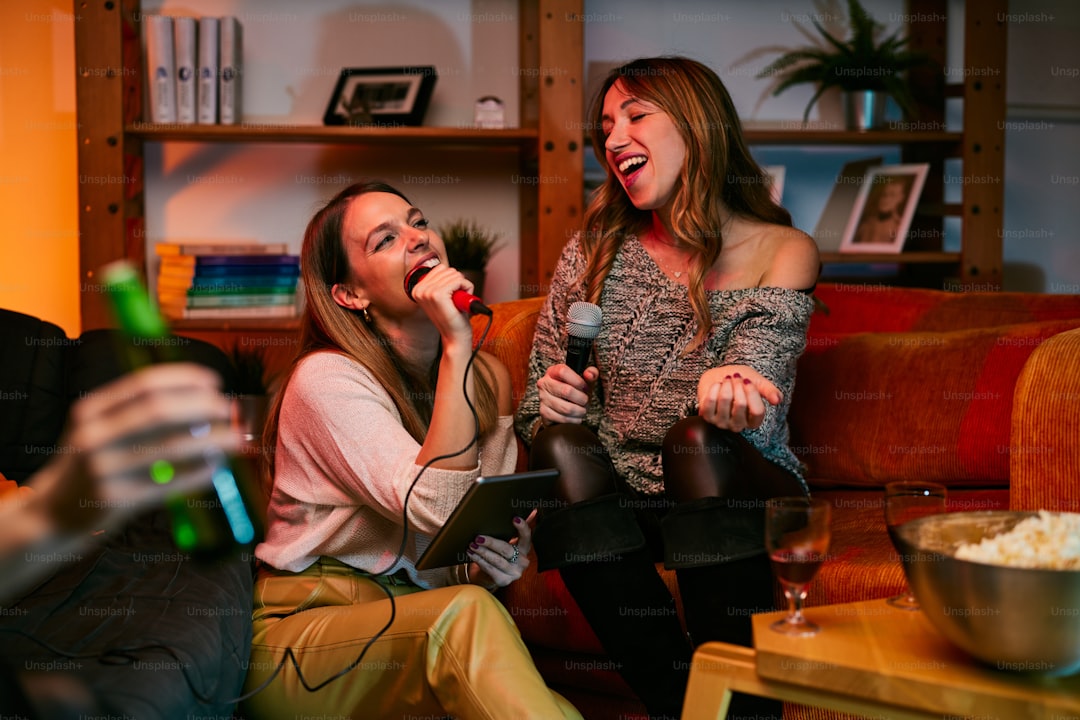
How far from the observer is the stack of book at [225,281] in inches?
115

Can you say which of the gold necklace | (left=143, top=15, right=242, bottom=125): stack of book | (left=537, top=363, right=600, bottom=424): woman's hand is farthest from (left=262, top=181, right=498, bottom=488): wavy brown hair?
(left=143, top=15, right=242, bottom=125): stack of book

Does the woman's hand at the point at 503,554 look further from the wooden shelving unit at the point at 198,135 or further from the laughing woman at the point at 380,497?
the wooden shelving unit at the point at 198,135

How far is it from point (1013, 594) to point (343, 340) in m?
1.08

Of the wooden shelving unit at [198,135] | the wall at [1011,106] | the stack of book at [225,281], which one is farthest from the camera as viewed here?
the wall at [1011,106]

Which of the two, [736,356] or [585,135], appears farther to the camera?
[585,135]

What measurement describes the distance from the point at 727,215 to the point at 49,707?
55.8 inches

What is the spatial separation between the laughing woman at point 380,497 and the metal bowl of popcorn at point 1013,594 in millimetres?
520

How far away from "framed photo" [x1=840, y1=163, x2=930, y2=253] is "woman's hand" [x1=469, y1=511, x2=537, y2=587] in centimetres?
181

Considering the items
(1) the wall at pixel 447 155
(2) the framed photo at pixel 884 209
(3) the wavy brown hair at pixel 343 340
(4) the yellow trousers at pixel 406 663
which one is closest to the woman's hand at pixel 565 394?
(3) the wavy brown hair at pixel 343 340

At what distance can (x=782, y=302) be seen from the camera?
181 centimetres

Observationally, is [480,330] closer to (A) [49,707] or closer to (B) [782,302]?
(B) [782,302]

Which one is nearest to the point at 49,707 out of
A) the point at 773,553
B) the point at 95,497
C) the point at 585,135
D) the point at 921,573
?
the point at 95,497

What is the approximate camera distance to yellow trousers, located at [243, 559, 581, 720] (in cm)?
137

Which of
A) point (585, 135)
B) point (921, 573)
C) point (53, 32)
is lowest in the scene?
point (921, 573)
